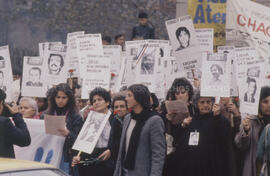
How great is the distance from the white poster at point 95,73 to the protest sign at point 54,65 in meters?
0.37

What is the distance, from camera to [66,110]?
761 cm

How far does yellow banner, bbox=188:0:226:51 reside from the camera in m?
10.7

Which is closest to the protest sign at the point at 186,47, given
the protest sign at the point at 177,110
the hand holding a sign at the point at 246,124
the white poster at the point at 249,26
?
the white poster at the point at 249,26

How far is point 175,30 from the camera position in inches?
344

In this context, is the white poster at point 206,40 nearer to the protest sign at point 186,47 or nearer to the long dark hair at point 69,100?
the protest sign at point 186,47

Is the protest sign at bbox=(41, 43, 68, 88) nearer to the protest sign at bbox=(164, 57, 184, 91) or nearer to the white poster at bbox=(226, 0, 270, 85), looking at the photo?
the protest sign at bbox=(164, 57, 184, 91)

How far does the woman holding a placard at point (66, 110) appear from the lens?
7473 millimetres

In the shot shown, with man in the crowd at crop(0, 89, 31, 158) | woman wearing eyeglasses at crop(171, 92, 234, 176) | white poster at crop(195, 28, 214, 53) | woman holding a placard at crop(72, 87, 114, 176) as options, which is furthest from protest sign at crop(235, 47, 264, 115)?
man in the crowd at crop(0, 89, 31, 158)

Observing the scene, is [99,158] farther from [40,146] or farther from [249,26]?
[249,26]

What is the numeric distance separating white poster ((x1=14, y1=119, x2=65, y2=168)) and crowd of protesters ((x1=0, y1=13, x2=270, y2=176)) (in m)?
0.22

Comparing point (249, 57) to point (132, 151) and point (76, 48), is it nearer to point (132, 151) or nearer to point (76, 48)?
point (132, 151)

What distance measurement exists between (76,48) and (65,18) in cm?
1300

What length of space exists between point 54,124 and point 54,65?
191 centimetres

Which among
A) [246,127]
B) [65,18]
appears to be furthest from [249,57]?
[65,18]
